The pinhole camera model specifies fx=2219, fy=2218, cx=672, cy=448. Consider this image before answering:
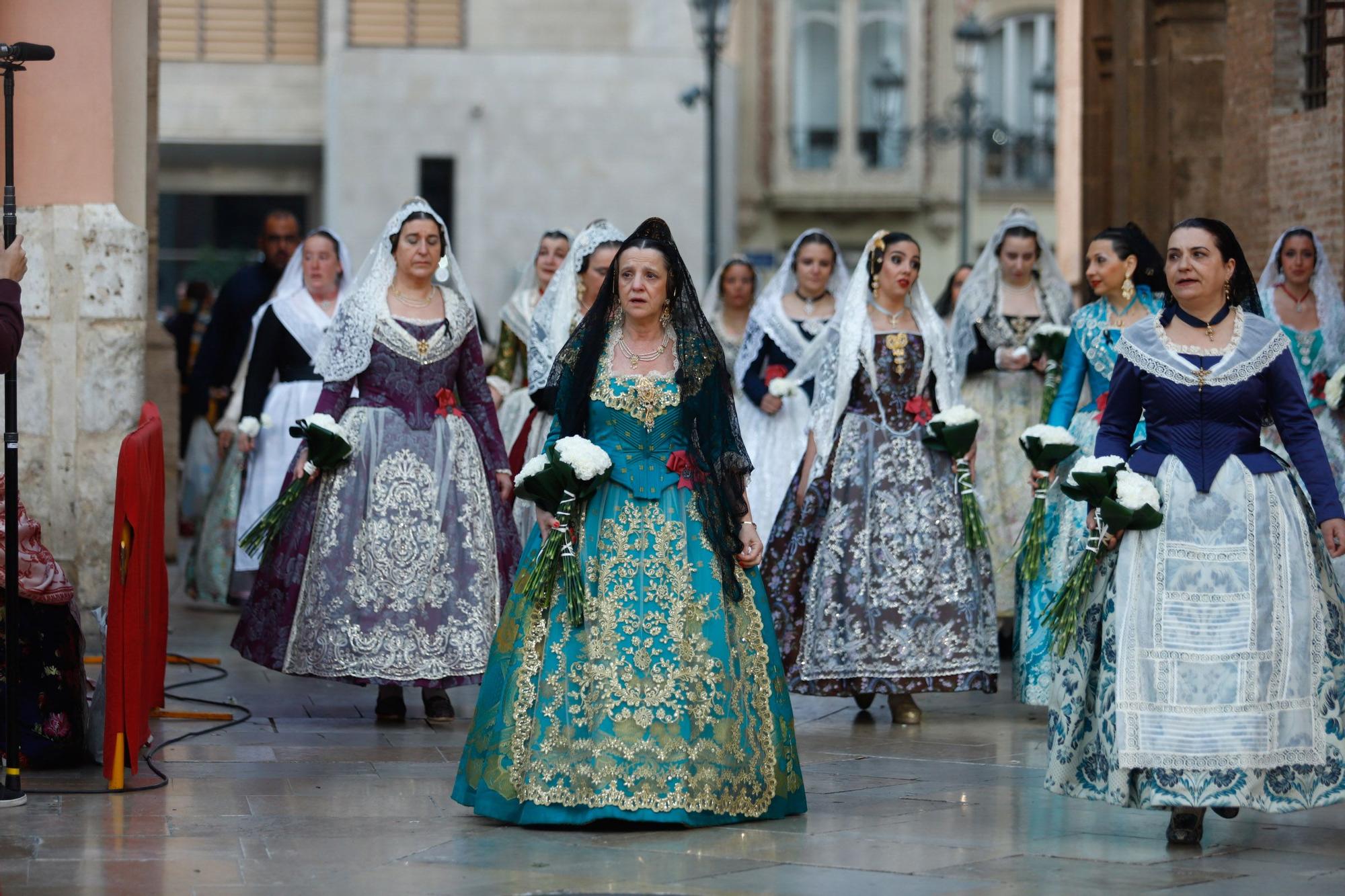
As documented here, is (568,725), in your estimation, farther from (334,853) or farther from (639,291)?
(639,291)

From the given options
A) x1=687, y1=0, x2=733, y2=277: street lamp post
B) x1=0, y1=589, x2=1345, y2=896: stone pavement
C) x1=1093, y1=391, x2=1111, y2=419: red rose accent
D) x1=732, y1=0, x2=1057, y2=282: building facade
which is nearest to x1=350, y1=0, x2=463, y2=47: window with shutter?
x1=687, y1=0, x2=733, y2=277: street lamp post

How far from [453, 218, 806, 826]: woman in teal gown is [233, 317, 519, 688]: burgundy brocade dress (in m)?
1.92

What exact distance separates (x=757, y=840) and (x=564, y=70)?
25883 millimetres

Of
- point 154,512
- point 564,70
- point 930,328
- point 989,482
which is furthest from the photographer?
point 564,70

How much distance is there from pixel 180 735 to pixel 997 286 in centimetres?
489

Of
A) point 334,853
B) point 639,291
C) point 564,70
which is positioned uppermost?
point 564,70

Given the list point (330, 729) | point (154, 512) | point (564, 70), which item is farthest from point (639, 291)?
point (564, 70)

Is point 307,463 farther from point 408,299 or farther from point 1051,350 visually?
point 1051,350

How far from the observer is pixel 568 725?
668 cm

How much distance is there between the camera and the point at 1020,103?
40906 mm

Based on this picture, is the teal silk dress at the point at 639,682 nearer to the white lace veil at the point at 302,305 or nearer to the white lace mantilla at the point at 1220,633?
the white lace mantilla at the point at 1220,633

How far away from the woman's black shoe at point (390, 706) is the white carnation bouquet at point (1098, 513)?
327cm

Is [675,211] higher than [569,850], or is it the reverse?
[675,211]
